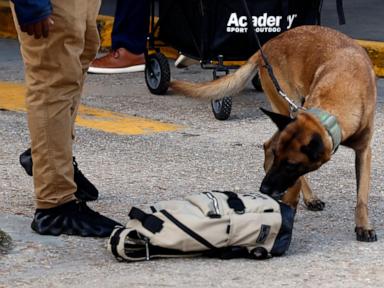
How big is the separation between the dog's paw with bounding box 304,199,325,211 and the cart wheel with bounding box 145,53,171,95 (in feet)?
9.37

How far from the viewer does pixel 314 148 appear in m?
4.94

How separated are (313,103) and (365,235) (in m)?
0.66

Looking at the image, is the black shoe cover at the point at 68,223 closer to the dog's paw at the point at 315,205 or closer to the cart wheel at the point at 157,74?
the dog's paw at the point at 315,205

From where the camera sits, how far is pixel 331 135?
16.4 ft

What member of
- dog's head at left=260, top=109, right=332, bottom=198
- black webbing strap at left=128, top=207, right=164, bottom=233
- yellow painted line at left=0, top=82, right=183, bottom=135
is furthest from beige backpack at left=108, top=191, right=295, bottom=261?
yellow painted line at left=0, top=82, right=183, bottom=135

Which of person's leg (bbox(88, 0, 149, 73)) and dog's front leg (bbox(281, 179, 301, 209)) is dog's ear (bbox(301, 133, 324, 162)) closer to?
dog's front leg (bbox(281, 179, 301, 209))

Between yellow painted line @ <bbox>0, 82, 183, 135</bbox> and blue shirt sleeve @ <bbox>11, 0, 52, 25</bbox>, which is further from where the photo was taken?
yellow painted line @ <bbox>0, 82, 183, 135</bbox>

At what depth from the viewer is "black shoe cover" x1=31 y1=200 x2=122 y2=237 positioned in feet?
16.8

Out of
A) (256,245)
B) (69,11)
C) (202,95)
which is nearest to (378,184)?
(202,95)

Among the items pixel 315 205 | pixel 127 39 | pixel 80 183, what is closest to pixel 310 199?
pixel 315 205

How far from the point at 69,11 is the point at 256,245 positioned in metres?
1.25

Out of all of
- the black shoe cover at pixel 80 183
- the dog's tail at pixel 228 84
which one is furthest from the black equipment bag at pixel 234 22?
the black shoe cover at pixel 80 183

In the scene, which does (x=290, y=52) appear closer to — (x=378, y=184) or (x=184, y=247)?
(x=378, y=184)

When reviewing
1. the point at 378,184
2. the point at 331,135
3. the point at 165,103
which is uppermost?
the point at 331,135
